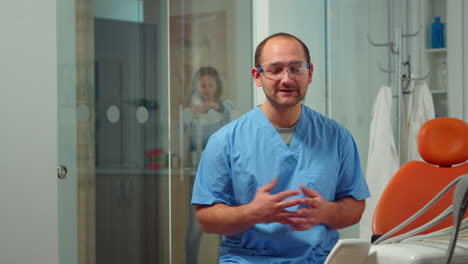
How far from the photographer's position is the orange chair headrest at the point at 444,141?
172cm

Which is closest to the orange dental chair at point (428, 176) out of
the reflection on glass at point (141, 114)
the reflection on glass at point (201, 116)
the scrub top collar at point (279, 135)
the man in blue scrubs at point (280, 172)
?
the man in blue scrubs at point (280, 172)

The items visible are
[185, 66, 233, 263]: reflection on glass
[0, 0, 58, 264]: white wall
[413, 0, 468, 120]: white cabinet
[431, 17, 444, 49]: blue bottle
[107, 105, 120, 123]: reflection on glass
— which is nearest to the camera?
[0, 0, 58, 264]: white wall

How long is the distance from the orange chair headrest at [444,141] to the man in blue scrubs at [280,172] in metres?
0.29

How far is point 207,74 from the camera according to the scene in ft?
7.68

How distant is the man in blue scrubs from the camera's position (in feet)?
4.82

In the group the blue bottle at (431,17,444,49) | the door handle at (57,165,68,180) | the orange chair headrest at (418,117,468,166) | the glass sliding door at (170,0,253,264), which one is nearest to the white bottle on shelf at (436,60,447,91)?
the blue bottle at (431,17,444,49)

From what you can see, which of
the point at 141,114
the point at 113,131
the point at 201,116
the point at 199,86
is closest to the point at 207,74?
the point at 199,86

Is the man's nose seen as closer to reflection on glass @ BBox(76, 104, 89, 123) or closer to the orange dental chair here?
the orange dental chair

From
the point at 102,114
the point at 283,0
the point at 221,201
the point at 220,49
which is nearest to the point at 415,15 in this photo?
the point at 283,0

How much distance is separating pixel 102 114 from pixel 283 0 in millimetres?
1000

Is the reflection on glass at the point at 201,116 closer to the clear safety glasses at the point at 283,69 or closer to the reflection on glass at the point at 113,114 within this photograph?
the reflection on glass at the point at 113,114

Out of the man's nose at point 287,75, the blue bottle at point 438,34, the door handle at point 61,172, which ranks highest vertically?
the blue bottle at point 438,34

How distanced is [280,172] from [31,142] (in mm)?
1011

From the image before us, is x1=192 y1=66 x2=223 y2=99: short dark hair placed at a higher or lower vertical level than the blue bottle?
lower
